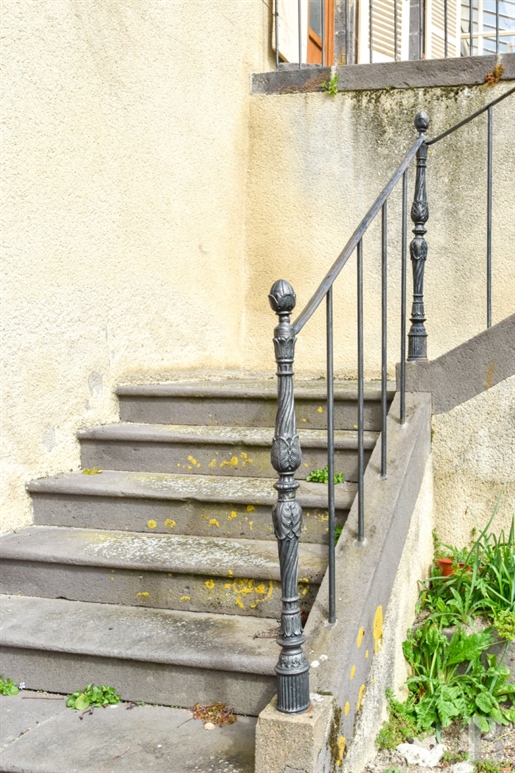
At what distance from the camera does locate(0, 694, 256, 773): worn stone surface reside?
6.76 feet

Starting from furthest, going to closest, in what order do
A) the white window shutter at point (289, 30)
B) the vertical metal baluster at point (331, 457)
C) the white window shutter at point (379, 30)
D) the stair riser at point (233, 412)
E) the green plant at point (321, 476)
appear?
the white window shutter at point (379, 30) < the white window shutter at point (289, 30) < the stair riser at point (233, 412) < the green plant at point (321, 476) < the vertical metal baluster at point (331, 457)

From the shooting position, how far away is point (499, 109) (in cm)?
422

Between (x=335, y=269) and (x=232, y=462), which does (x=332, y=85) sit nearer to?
(x=232, y=462)

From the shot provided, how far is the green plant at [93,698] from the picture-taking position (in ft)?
7.93

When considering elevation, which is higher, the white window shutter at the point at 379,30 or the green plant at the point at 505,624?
the white window shutter at the point at 379,30

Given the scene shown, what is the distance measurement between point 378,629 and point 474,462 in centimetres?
A: 106

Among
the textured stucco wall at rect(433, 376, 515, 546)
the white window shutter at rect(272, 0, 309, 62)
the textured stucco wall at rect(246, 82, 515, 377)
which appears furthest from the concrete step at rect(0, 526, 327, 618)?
the white window shutter at rect(272, 0, 309, 62)

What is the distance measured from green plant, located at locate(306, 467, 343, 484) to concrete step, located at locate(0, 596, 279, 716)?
0.65m

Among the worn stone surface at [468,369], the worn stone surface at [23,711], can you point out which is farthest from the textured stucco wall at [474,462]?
the worn stone surface at [23,711]

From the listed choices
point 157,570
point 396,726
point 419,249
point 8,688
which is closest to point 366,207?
point 419,249

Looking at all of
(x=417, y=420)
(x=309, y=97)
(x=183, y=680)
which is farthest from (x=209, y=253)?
(x=183, y=680)

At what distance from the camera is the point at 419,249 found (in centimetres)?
Result: 318

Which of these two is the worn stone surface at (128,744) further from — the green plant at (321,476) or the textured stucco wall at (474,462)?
the textured stucco wall at (474,462)

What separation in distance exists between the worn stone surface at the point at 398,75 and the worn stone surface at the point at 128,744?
3.53 metres
